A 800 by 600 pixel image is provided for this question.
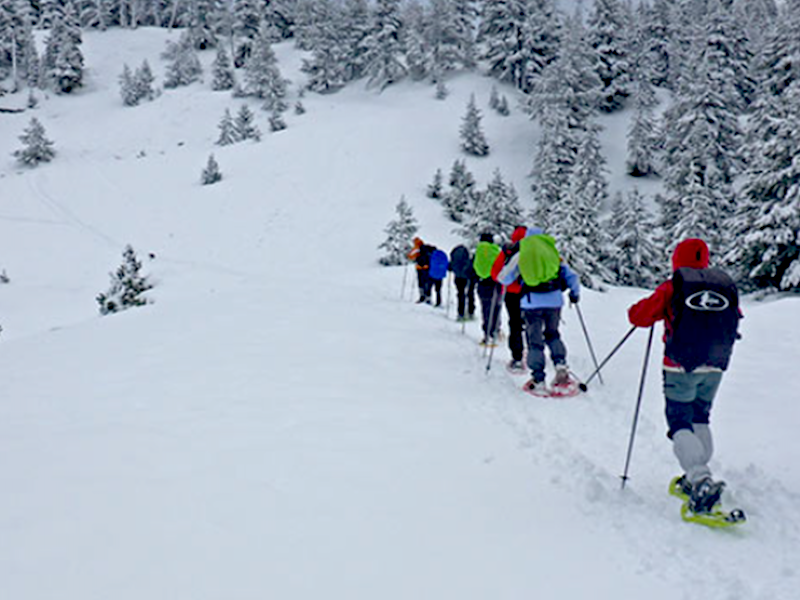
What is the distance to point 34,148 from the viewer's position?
39.4 meters

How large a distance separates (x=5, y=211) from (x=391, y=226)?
78.9 feet

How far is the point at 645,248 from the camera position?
24.0 meters

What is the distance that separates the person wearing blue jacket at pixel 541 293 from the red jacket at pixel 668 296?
93.6 inches

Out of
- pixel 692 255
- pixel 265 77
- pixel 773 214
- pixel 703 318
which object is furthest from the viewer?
pixel 265 77

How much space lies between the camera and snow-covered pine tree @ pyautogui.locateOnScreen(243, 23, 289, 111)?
152 feet

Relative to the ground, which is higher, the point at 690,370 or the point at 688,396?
the point at 690,370

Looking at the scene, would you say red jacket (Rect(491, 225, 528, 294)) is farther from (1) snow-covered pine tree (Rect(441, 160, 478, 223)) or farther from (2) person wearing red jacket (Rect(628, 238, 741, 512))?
(1) snow-covered pine tree (Rect(441, 160, 478, 223))

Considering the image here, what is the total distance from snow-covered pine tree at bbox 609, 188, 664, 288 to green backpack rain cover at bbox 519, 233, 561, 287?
19.0m

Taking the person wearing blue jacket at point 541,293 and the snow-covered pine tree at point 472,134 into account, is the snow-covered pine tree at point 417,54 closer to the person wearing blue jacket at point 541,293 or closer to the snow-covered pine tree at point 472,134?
the snow-covered pine tree at point 472,134

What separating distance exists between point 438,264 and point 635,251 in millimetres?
14220

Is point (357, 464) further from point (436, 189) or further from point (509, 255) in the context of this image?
point (436, 189)

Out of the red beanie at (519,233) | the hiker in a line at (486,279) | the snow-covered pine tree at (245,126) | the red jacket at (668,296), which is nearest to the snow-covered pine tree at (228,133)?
the snow-covered pine tree at (245,126)

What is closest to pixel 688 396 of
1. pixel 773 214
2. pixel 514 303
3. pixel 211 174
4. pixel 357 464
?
pixel 357 464

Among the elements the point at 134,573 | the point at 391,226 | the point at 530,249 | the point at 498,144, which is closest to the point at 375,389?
the point at 530,249
